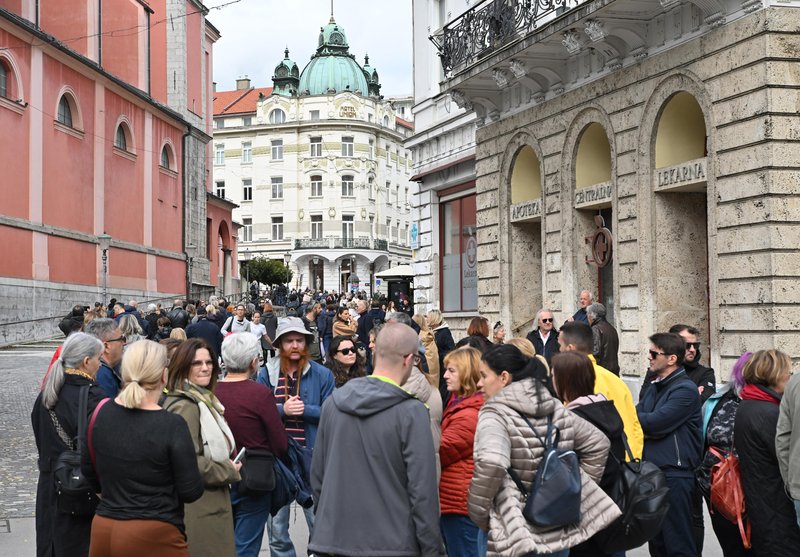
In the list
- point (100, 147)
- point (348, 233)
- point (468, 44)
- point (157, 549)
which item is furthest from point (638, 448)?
point (348, 233)

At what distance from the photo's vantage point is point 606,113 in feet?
56.8

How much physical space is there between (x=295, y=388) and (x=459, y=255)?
18220 mm

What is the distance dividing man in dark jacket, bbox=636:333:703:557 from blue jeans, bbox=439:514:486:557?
162cm

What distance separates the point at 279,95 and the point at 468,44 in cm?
7679

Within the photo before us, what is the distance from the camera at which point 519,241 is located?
21500mm

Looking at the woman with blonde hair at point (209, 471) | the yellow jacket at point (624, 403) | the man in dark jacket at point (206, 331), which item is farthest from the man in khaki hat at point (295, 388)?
the man in dark jacket at point (206, 331)

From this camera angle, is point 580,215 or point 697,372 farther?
point 580,215

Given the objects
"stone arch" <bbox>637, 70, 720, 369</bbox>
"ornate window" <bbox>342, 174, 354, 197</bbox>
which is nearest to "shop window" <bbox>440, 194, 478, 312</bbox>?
"stone arch" <bbox>637, 70, 720, 369</bbox>

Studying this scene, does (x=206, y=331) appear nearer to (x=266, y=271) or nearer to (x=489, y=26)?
(x=489, y=26)

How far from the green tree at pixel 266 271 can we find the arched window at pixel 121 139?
39.7 meters

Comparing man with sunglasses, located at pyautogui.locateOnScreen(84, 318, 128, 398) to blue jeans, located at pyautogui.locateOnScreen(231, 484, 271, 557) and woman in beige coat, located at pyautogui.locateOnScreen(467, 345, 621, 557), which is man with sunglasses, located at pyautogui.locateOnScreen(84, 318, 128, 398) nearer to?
blue jeans, located at pyautogui.locateOnScreen(231, 484, 271, 557)

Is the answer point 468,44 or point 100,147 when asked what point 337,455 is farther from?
point 100,147

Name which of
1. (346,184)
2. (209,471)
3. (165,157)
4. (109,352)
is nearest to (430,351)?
(109,352)

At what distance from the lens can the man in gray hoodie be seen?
498cm
